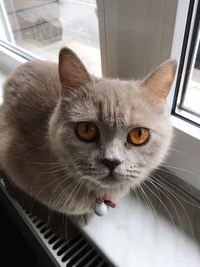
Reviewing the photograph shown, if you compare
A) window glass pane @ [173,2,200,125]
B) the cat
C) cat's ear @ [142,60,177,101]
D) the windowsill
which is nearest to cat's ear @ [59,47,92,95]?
the cat

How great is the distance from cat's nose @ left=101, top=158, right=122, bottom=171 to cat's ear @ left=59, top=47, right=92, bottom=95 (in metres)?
0.18

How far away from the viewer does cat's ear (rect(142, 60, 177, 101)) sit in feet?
1.71

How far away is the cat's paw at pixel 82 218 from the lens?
0.69 metres

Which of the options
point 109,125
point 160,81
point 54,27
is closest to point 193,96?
point 160,81

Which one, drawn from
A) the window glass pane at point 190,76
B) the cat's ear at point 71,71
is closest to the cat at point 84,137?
the cat's ear at point 71,71

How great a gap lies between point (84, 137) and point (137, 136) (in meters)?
0.10

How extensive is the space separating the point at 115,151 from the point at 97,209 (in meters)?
0.22

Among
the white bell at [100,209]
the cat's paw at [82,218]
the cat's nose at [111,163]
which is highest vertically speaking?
the cat's nose at [111,163]

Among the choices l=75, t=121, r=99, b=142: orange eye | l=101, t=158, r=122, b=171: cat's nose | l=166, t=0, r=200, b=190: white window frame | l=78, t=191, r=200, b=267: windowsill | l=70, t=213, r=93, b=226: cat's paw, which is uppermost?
l=75, t=121, r=99, b=142: orange eye

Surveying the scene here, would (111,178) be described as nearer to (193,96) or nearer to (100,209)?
(100,209)

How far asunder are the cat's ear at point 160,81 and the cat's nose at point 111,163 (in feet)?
0.53

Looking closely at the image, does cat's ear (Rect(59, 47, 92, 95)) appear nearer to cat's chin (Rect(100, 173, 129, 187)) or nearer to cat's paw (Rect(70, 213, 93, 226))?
cat's chin (Rect(100, 173, 129, 187))

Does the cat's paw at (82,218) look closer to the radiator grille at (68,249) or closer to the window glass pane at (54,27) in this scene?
the radiator grille at (68,249)

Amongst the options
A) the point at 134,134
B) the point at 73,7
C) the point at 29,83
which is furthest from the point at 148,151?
the point at 73,7
